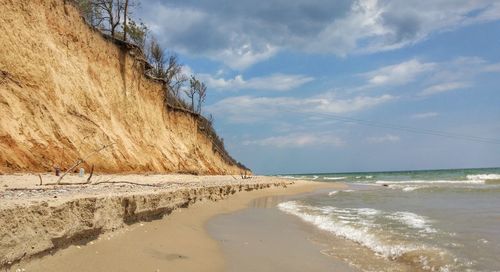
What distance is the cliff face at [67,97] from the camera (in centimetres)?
1265

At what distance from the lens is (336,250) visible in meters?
Result: 6.89

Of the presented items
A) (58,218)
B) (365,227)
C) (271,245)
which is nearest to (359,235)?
(365,227)

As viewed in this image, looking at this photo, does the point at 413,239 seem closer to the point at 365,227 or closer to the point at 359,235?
the point at 359,235

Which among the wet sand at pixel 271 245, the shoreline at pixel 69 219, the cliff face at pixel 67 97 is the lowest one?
the wet sand at pixel 271 245

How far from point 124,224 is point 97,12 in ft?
69.5

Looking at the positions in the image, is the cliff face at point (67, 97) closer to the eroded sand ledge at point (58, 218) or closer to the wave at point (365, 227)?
the eroded sand ledge at point (58, 218)

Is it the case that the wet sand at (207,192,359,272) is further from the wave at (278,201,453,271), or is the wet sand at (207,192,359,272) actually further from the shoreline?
the wave at (278,201,453,271)

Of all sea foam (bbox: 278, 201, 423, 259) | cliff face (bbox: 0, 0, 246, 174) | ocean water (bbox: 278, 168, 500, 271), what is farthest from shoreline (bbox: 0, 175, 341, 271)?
cliff face (bbox: 0, 0, 246, 174)

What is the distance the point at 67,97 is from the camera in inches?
617

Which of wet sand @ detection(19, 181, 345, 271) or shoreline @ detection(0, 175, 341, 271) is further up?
shoreline @ detection(0, 175, 341, 271)

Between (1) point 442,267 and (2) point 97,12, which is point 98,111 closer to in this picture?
(2) point 97,12

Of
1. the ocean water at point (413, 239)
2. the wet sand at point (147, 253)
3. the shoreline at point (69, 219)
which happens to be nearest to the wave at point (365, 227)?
the ocean water at point (413, 239)

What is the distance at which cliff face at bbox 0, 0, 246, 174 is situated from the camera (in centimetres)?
1265

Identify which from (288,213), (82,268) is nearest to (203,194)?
(288,213)
